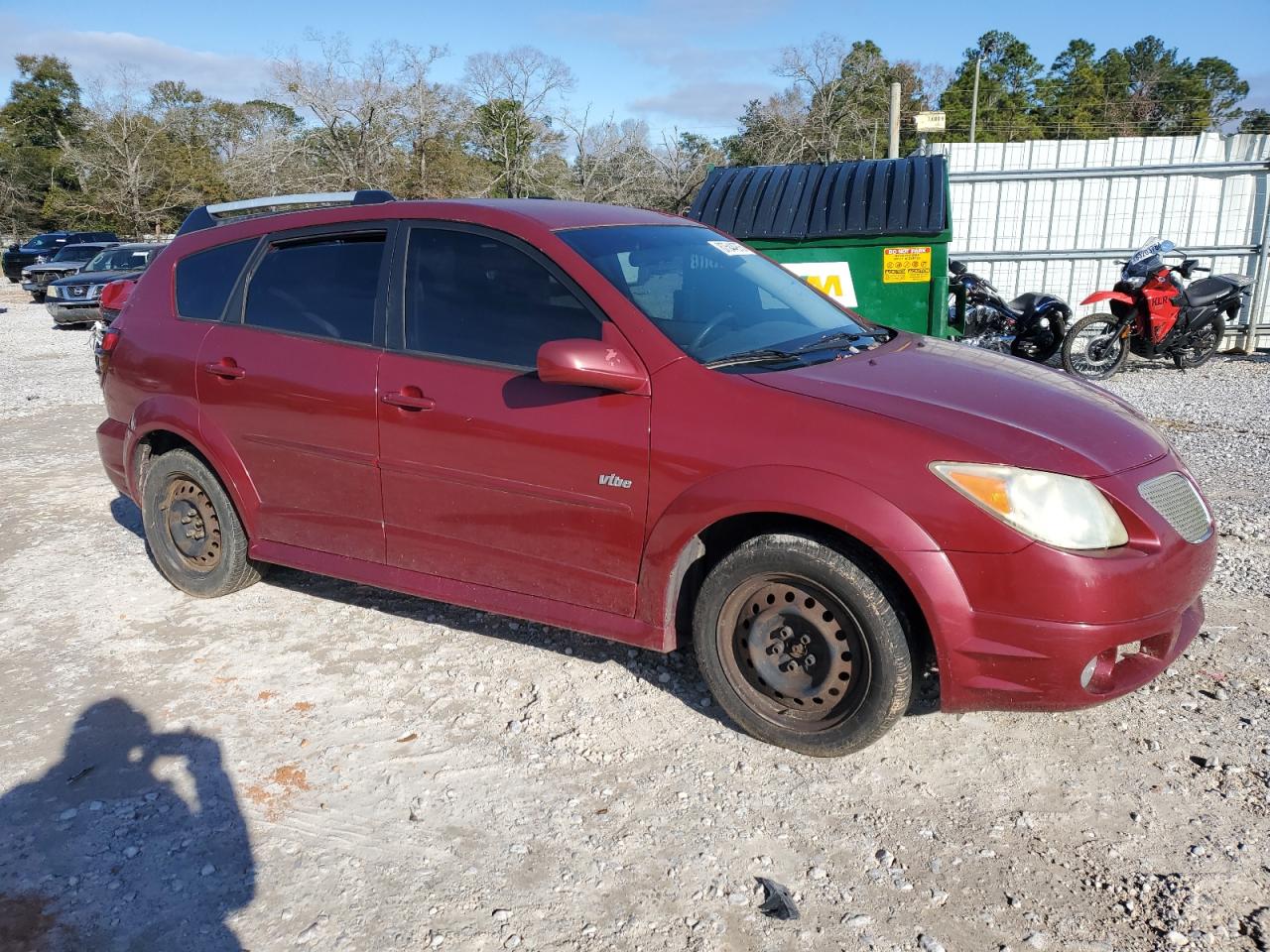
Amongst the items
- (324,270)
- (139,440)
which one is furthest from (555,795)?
(139,440)

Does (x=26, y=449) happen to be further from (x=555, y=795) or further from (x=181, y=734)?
(x=555, y=795)

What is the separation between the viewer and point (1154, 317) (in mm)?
10484

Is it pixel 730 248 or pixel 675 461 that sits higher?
pixel 730 248

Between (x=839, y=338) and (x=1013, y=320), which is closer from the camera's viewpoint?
(x=839, y=338)

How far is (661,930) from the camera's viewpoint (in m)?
2.57

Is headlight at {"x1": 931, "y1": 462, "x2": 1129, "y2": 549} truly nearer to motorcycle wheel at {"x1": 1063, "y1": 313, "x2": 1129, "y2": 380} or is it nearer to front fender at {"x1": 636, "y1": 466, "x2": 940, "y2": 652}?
front fender at {"x1": 636, "y1": 466, "x2": 940, "y2": 652}

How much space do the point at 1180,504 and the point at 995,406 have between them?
2.20 ft

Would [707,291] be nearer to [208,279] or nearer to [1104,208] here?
[208,279]

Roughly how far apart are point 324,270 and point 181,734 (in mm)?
1975

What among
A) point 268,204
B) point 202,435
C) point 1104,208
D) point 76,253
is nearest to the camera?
point 202,435

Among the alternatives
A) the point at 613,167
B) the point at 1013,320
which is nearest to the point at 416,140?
the point at 613,167

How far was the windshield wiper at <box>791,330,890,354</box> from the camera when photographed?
12.1ft

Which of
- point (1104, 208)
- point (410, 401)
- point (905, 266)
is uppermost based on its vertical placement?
point (1104, 208)

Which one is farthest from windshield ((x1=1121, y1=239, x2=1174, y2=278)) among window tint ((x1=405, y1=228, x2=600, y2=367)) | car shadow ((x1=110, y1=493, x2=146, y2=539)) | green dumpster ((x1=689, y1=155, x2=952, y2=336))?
car shadow ((x1=110, y1=493, x2=146, y2=539))
